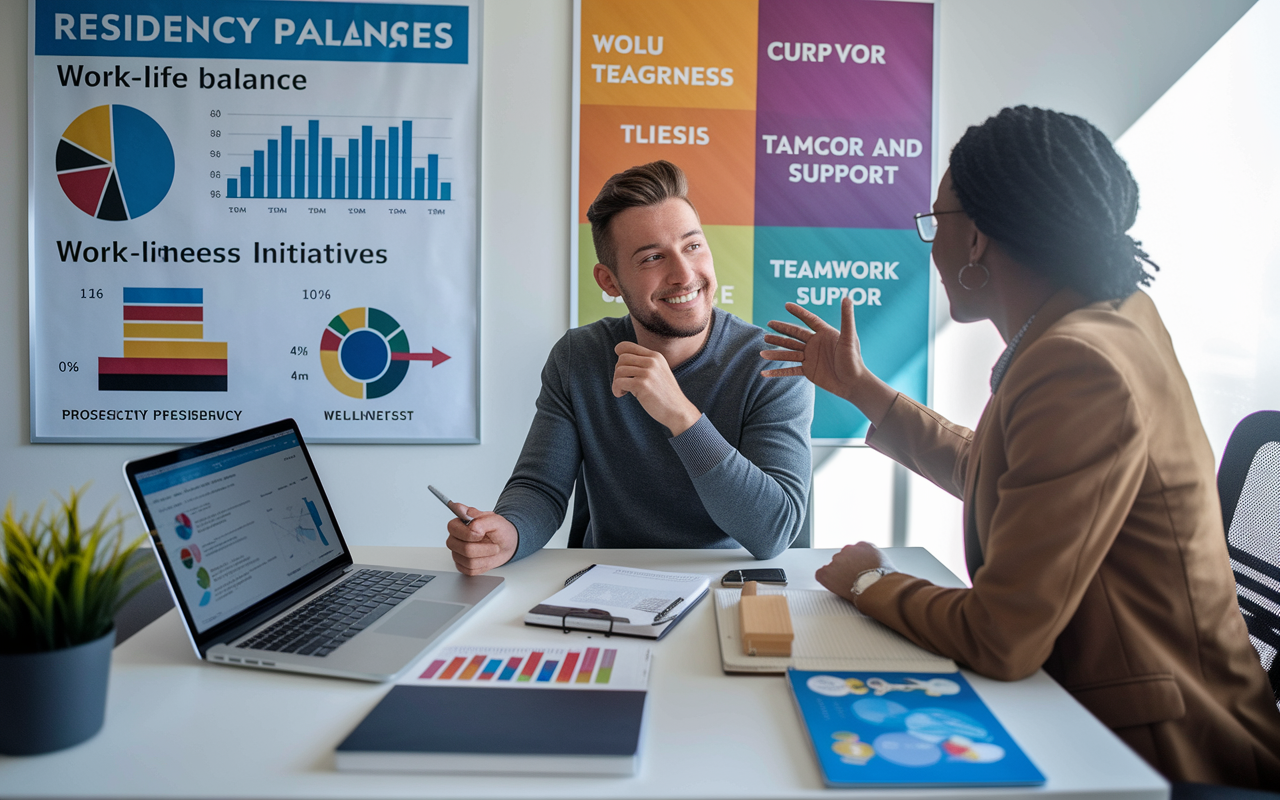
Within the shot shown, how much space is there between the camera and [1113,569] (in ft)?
3.23

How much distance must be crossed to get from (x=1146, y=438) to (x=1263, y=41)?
253 centimetres

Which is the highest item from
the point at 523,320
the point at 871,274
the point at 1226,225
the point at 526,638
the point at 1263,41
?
the point at 1263,41

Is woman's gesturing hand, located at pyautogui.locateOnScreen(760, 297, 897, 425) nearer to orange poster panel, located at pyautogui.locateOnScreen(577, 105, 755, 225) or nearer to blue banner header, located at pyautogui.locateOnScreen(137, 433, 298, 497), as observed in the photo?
blue banner header, located at pyautogui.locateOnScreen(137, 433, 298, 497)

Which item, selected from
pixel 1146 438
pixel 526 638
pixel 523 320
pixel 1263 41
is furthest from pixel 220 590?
pixel 1263 41

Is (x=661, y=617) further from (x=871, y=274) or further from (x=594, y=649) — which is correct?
(x=871, y=274)

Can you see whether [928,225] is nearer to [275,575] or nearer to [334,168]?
[275,575]

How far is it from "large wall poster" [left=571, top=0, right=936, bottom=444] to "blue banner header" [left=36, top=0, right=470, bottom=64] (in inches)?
19.1

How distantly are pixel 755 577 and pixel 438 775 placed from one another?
70cm

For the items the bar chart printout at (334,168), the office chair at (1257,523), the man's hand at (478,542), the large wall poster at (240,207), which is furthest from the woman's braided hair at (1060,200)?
the bar chart printout at (334,168)

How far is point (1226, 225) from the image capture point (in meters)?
2.67

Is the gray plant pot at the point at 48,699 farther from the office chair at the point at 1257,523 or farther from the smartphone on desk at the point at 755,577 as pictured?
the office chair at the point at 1257,523

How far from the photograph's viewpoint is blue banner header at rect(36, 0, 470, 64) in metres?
2.51

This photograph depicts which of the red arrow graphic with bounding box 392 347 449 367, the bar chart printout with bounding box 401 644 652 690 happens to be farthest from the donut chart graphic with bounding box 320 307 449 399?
the bar chart printout with bounding box 401 644 652 690

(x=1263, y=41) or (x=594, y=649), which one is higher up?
(x=1263, y=41)
